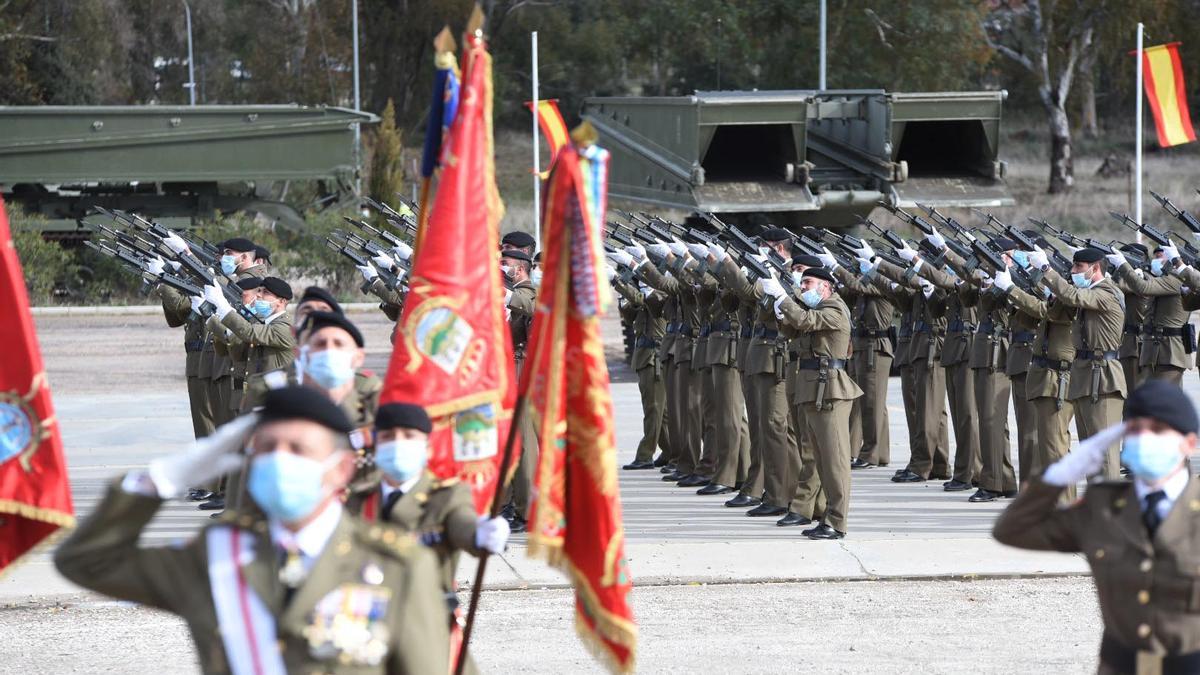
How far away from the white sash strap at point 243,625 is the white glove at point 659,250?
9.04m

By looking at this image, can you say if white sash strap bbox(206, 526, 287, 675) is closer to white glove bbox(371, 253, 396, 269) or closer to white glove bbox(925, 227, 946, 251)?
white glove bbox(925, 227, 946, 251)

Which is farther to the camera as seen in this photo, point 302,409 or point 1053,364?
point 1053,364

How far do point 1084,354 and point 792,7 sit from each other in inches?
1033

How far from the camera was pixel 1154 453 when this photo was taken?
14.3ft

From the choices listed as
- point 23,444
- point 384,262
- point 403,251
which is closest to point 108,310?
point 403,251

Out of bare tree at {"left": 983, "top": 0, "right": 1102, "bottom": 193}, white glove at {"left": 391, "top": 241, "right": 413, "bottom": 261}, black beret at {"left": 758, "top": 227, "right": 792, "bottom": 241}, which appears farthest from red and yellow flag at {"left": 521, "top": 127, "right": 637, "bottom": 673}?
bare tree at {"left": 983, "top": 0, "right": 1102, "bottom": 193}

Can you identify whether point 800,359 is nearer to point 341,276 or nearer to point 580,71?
point 341,276

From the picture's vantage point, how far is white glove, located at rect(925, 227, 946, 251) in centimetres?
1185

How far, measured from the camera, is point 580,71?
45.6 meters

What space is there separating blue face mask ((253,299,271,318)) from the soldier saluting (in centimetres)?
682

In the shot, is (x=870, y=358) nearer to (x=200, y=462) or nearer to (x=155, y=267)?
(x=155, y=267)

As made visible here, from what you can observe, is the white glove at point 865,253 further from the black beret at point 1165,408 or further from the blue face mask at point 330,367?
the black beret at point 1165,408

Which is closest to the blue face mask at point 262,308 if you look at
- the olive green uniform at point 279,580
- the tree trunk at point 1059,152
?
the olive green uniform at point 279,580

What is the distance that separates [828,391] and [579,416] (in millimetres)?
5322
